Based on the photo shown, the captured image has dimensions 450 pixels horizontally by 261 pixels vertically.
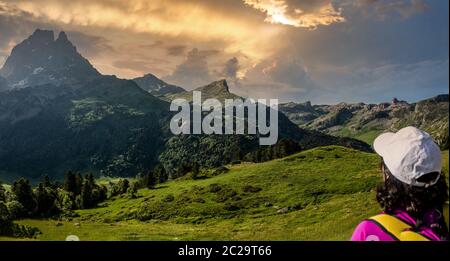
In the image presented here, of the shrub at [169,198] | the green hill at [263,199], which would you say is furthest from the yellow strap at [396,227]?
the shrub at [169,198]

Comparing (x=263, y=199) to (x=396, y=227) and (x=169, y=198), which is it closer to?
(x=169, y=198)

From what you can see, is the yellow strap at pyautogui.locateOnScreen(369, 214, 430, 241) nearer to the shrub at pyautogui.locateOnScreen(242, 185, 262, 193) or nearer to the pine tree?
the pine tree

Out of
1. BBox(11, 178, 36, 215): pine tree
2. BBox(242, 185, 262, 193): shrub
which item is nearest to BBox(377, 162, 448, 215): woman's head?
BBox(11, 178, 36, 215): pine tree

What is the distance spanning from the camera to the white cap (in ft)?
15.6

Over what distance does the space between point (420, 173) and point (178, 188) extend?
289 feet

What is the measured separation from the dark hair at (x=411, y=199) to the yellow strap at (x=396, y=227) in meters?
0.16

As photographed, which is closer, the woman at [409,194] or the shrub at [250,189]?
the woman at [409,194]

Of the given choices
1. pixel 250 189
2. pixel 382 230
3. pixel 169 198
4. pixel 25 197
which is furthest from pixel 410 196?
pixel 169 198

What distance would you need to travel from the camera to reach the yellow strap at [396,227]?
464cm

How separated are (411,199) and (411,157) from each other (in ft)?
1.35

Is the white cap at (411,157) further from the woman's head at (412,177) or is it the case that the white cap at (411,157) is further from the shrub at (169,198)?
the shrub at (169,198)
